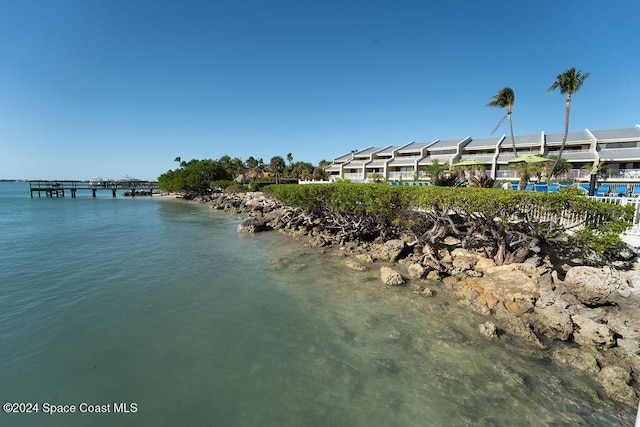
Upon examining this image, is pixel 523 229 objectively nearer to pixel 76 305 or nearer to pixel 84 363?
pixel 84 363

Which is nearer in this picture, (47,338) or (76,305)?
(47,338)

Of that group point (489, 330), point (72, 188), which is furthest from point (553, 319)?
point (72, 188)

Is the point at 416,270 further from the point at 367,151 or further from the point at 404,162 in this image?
the point at 367,151

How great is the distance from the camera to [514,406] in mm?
5309

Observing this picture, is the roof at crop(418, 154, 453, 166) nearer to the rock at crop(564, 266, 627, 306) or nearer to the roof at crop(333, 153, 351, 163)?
the roof at crop(333, 153, 351, 163)

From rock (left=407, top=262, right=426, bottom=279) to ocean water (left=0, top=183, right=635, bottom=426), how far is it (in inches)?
53.9

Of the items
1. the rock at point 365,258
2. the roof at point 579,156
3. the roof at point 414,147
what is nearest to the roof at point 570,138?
the roof at point 579,156

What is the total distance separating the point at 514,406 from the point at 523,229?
842 centimetres

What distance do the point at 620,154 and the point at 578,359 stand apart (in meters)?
42.6

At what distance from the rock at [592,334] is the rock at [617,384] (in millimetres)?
1210

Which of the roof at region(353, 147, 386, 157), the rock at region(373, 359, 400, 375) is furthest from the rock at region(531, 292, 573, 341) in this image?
the roof at region(353, 147, 386, 157)

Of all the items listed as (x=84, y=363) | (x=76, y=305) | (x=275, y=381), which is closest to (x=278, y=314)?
(x=275, y=381)

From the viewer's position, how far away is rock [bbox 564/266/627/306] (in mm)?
8508

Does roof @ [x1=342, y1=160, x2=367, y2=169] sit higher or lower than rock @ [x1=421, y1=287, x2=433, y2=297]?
higher
